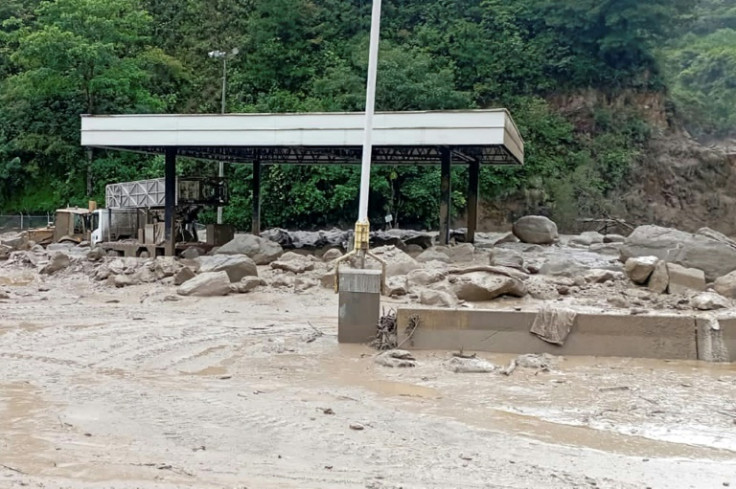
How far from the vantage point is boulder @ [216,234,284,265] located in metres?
23.7

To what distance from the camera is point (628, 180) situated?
4597 cm

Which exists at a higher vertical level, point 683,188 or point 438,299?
point 683,188

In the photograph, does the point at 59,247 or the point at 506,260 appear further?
the point at 59,247

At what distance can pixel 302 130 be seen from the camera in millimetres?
24250

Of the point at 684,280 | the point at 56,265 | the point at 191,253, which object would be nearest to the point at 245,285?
Answer: the point at 56,265

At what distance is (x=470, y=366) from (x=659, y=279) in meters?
7.64

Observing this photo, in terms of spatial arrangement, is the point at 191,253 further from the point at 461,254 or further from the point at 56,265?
the point at 461,254

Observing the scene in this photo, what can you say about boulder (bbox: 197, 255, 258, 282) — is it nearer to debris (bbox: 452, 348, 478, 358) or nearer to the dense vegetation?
debris (bbox: 452, 348, 478, 358)

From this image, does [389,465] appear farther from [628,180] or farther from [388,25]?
[388,25]

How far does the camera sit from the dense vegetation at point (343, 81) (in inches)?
1646

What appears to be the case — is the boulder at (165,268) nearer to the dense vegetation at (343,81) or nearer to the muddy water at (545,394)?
the muddy water at (545,394)

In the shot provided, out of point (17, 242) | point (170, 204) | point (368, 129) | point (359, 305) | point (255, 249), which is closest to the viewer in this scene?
point (359, 305)

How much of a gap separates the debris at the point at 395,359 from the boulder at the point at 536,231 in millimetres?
20803

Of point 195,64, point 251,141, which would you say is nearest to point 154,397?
point 251,141
